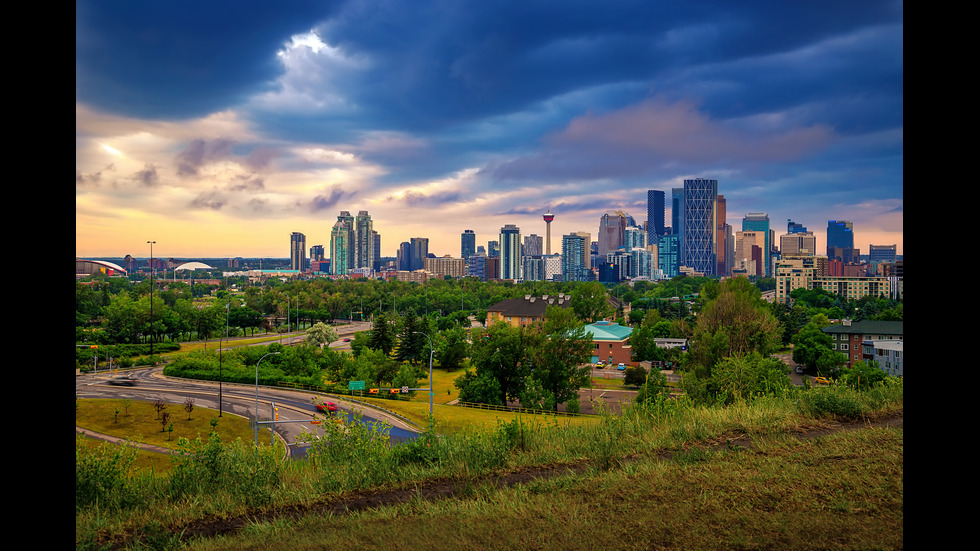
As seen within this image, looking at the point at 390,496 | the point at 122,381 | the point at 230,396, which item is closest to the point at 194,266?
the point at 122,381

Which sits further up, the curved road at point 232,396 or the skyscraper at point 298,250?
the skyscraper at point 298,250

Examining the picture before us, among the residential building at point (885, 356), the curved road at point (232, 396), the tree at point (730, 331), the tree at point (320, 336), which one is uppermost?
the tree at point (730, 331)

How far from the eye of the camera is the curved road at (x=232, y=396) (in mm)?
20578

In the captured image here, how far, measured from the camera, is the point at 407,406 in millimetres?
23609

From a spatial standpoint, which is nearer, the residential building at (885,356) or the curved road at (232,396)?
the curved road at (232,396)

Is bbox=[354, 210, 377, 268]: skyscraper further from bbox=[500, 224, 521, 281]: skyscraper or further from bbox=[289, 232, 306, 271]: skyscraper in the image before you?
bbox=[500, 224, 521, 281]: skyscraper

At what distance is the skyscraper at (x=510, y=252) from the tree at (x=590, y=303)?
361ft

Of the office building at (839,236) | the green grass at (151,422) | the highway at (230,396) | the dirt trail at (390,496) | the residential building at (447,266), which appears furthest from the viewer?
the residential building at (447,266)

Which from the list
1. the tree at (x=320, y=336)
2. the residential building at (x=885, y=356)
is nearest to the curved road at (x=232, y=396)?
the tree at (x=320, y=336)

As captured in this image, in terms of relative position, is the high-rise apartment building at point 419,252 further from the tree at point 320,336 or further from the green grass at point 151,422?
the green grass at point 151,422
